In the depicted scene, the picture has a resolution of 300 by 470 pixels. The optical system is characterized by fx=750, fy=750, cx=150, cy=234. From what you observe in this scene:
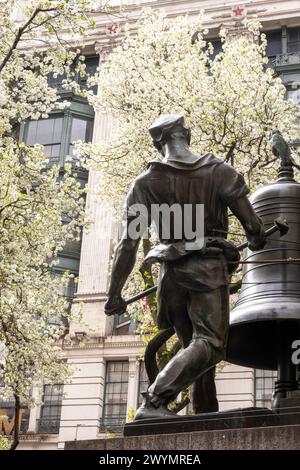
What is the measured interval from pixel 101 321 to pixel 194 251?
26.1 m

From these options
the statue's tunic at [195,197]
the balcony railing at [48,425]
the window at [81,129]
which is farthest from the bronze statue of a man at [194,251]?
the window at [81,129]

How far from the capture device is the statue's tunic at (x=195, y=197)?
606cm

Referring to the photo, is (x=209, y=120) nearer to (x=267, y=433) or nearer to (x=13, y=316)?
(x=13, y=316)

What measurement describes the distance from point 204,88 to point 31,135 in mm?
18101

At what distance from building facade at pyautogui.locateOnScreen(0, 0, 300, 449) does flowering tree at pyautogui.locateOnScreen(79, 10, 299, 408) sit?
309 inches

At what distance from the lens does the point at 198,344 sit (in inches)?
228

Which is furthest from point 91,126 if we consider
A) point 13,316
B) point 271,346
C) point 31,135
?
point 271,346

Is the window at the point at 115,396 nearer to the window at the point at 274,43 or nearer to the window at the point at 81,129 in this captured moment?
the window at the point at 81,129

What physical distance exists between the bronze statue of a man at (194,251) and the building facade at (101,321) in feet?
70.8

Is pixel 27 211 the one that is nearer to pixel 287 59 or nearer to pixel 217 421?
pixel 217 421

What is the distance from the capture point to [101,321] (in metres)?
31.8

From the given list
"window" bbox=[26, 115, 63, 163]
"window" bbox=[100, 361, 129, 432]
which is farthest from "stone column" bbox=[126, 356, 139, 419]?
"window" bbox=[26, 115, 63, 163]

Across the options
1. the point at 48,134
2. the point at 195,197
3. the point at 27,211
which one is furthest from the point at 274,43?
the point at 195,197
